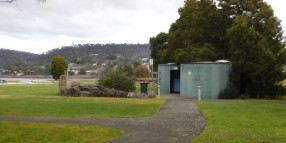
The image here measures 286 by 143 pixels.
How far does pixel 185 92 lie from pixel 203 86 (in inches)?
58.6

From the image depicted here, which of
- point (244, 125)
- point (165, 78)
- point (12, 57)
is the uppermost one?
point (12, 57)

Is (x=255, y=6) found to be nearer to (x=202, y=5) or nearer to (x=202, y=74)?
(x=202, y=5)

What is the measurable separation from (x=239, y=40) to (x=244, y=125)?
1483cm

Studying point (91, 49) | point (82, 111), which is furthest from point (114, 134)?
point (91, 49)

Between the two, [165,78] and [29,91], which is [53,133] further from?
[165,78]

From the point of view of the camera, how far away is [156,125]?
11859mm

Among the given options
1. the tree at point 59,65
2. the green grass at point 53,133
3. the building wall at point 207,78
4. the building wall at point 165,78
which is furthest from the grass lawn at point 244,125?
the tree at point 59,65

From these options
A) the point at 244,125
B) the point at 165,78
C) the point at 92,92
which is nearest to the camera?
the point at 244,125

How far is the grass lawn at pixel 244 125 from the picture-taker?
9344mm

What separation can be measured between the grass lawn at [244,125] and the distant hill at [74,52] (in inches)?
4034

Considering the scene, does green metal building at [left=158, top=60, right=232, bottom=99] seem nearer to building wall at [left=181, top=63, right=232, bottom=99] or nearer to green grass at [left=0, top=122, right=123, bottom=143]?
building wall at [left=181, top=63, right=232, bottom=99]

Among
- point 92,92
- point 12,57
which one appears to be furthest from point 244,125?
point 12,57

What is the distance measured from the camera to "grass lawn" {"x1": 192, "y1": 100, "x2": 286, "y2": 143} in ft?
30.7

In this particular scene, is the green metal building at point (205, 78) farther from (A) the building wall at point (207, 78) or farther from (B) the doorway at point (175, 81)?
(B) the doorway at point (175, 81)
